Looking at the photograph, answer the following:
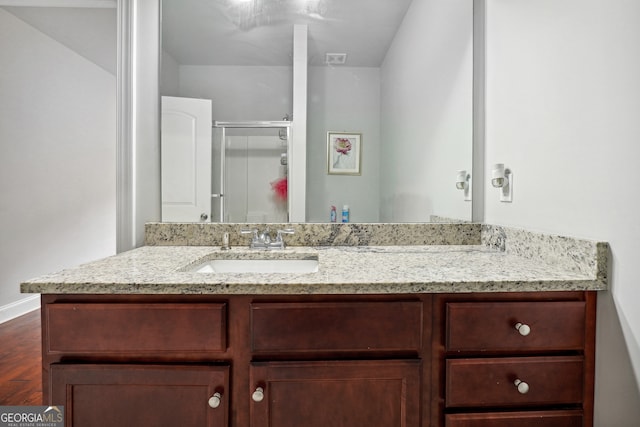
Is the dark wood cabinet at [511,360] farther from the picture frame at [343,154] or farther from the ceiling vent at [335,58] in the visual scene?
the ceiling vent at [335,58]

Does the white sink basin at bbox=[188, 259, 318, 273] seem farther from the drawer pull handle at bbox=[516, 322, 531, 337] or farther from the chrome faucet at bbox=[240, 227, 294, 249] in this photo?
the drawer pull handle at bbox=[516, 322, 531, 337]

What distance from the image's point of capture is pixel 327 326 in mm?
899

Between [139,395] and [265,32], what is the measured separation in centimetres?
146

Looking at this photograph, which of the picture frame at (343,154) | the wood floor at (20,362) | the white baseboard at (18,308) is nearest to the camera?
the picture frame at (343,154)

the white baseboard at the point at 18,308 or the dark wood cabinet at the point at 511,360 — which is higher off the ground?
the dark wood cabinet at the point at 511,360

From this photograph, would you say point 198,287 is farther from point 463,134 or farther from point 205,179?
point 463,134

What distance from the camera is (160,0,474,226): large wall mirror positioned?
5.08 ft

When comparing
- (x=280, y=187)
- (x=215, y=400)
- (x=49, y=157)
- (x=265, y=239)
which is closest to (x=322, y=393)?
(x=215, y=400)

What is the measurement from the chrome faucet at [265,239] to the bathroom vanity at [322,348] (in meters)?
0.52

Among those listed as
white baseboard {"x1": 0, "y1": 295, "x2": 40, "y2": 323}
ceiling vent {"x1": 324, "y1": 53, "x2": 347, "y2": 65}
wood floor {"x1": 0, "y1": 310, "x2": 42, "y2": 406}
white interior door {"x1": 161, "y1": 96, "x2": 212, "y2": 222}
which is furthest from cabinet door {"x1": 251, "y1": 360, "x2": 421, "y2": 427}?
white baseboard {"x1": 0, "y1": 295, "x2": 40, "y2": 323}

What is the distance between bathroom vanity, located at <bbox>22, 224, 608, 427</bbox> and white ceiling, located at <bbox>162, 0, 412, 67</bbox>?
106cm

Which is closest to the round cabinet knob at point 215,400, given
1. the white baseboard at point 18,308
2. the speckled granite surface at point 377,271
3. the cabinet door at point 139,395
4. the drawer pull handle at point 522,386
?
the cabinet door at point 139,395

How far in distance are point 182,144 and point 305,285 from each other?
103cm

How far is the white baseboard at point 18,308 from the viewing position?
2.94 m
